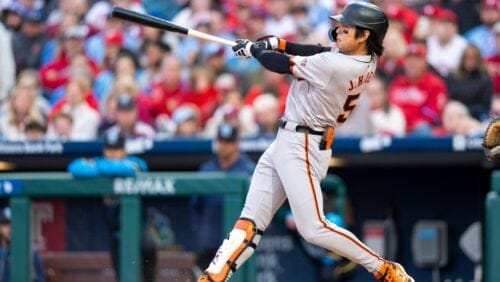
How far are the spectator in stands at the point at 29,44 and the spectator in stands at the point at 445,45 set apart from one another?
3.97 metres

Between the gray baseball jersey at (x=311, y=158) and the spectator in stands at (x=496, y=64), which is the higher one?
the spectator in stands at (x=496, y=64)

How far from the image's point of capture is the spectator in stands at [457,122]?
8.81m

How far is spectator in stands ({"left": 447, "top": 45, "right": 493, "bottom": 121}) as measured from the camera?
9289 millimetres

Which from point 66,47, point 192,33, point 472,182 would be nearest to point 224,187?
point 192,33

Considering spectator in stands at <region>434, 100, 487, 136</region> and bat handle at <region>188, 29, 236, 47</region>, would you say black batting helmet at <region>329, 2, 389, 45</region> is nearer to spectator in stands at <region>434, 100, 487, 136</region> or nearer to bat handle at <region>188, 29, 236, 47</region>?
bat handle at <region>188, 29, 236, 47</region>

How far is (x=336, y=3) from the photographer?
10828 millimetres

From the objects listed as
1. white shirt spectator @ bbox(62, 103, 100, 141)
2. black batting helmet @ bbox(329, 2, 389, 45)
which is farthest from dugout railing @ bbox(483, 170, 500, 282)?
white shirt spectator @ bbox(62, 103, 100, 141)

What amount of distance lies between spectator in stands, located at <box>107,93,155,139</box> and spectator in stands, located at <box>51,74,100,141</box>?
1.53ft

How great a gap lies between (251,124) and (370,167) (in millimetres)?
1130

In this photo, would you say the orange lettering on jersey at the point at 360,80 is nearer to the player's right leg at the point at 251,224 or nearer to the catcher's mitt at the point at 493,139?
the player's right leg at the point at 251,224

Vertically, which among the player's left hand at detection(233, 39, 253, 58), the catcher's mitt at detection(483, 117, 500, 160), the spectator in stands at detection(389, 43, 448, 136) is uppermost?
the player's left hand at detection(233, 39, 253, 58)

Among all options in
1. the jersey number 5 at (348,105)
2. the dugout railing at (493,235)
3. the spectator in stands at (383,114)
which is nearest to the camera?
the jersey number 5 at (348,105)

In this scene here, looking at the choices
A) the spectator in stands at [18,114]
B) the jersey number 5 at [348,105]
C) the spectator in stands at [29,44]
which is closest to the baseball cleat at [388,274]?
the jersey number 5 at [348,105]

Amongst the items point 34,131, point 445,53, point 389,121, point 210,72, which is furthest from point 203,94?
point 445,53
